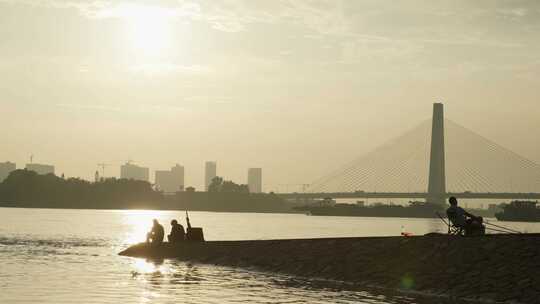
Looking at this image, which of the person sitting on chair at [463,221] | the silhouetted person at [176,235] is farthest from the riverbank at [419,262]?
the silhouetted person at [176,235]

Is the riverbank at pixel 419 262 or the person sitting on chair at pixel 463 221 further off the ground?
the person sitting on chair at pixel 463 221

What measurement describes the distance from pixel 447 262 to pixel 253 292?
24.8ft

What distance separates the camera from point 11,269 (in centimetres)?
3562

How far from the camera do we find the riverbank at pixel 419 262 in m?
26.5

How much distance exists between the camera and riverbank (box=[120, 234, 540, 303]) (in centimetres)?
2653

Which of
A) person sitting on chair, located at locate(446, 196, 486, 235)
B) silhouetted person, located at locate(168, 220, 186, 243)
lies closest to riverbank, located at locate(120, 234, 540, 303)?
person sitting on chair, located at locate(446, 196, 486, 235)

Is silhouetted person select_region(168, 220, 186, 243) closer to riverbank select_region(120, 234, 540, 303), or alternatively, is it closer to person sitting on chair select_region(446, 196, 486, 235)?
riverbank select_region(120, 234, 540, 303)

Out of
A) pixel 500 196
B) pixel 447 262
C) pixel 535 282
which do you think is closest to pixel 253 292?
pixel 447 262

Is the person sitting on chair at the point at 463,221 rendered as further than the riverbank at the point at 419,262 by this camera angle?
Yes

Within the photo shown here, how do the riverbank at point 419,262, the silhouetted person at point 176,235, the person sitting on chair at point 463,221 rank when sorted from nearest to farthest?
the riverbank at point 419,262
the person sitting on chair at point 463,221
the silhouetted person at point 176,235

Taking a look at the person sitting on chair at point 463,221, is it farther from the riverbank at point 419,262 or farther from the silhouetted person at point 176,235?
the silhouetted person at point 176,235

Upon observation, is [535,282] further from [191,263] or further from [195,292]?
[191,263]

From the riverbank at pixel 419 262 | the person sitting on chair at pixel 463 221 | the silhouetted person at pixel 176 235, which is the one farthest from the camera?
the silhouetted person at pixel 176 235

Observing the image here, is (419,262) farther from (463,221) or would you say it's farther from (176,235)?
(176,235)
